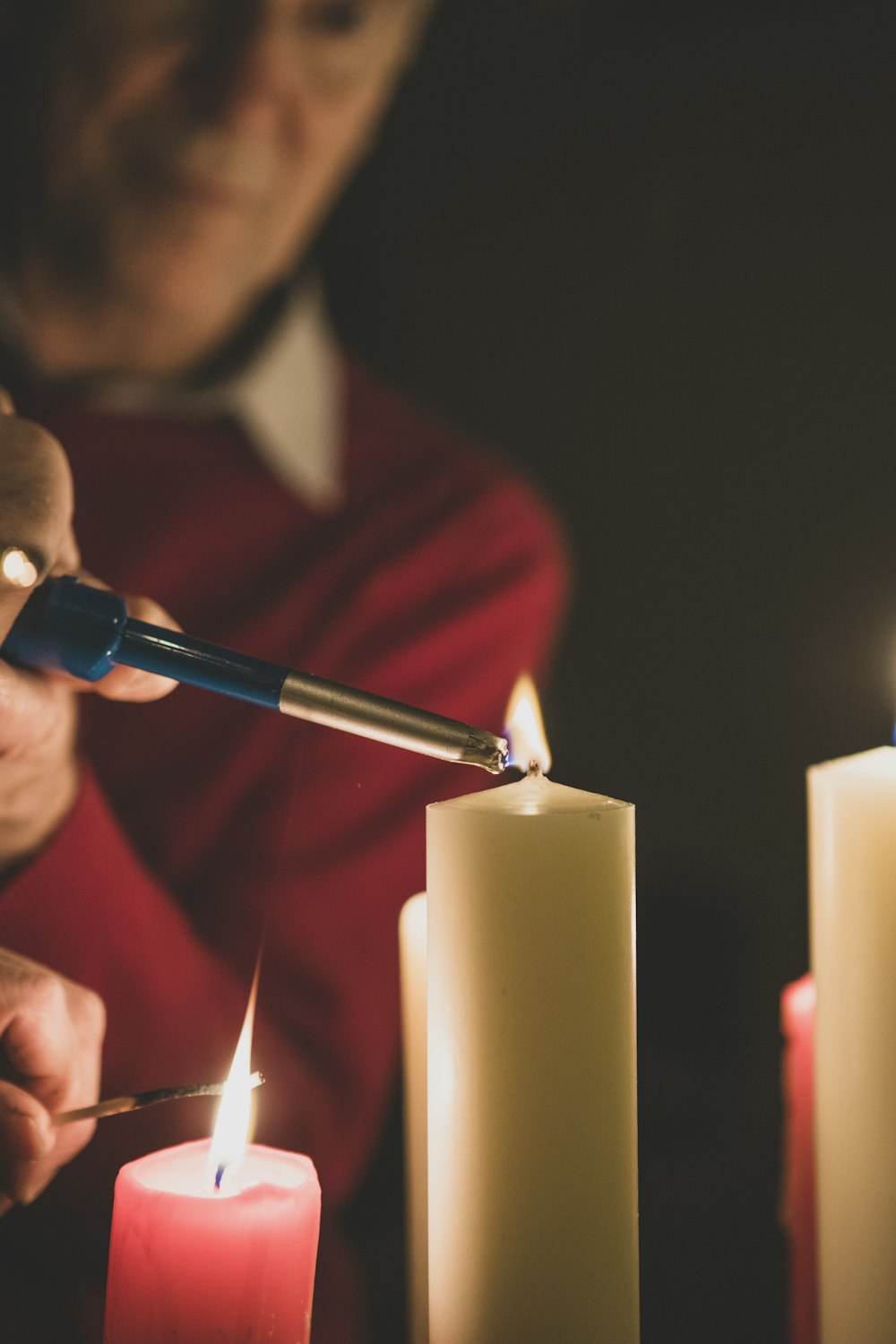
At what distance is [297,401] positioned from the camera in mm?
668

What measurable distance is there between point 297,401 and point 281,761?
21 cm

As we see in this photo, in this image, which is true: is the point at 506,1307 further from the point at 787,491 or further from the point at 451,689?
the point at 787,491

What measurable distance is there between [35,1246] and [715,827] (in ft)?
1.39

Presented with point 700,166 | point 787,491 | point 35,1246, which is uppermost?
point 700,166

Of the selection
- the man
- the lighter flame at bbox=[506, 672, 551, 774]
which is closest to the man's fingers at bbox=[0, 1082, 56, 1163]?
the man

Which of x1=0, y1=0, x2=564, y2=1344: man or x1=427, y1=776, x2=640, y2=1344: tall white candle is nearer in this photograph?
x1=427, y1=776, x2=640, y2=1344: tall white candle

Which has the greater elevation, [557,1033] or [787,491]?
[787,491]

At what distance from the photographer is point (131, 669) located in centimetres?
46

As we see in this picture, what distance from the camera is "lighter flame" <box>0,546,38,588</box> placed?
1.28 feet

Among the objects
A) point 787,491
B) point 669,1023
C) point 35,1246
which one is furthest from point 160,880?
point 787,491

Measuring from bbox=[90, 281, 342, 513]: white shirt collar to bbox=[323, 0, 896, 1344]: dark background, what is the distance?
0.02 metres

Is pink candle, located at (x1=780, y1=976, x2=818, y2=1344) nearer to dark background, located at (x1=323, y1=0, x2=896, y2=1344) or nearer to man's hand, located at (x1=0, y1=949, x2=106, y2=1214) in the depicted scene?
dark background, located at (x1=323, y1=0, x2=896, y2=1344)

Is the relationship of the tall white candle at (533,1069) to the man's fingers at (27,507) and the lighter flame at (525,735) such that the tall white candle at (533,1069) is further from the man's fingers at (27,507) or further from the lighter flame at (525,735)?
the man's fingers at (27,507)

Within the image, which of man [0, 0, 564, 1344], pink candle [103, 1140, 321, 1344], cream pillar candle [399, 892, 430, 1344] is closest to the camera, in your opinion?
pink candle [103, 1140, 321, 1344]
